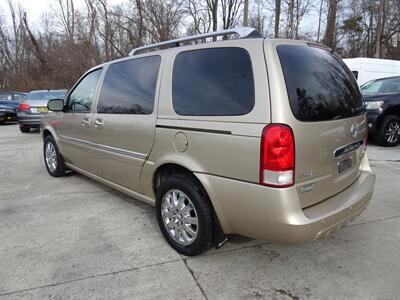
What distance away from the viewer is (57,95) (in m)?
11.2

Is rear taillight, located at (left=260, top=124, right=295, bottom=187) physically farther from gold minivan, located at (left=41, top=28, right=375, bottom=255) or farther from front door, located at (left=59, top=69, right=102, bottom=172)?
front door, located at (left=59, top=69, right=102, bottom=172)

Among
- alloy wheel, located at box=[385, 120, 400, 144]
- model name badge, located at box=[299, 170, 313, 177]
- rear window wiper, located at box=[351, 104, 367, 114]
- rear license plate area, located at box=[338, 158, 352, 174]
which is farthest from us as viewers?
alloy wheel, located at box=[385, 120, 400, 144]

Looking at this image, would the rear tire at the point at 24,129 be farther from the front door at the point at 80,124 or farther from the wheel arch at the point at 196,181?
the wheel arch at the point at 196,181

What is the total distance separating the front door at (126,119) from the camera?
3193 mm

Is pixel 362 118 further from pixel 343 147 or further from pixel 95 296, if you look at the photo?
pixel 95 296

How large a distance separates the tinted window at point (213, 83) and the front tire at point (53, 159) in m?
3.21

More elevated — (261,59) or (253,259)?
(261,59)

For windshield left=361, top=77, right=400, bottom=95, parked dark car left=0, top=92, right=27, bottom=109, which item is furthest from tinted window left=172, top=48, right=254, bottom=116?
parked dark car left=0, top=92, right=27, bottom=109

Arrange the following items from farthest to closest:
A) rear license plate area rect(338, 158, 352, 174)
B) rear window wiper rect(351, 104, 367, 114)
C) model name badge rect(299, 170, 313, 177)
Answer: rear window wiper rect(351, 104, 367, 114)
rear license plate area rect(338, 158, 352, 174)
model name badge rect(299, 170, 313, 177)

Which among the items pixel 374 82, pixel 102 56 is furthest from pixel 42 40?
pixel 374 82

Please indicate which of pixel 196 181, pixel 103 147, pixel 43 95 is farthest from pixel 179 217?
pixel 43 95

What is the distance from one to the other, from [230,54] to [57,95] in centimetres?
1010

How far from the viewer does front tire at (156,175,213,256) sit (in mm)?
2705

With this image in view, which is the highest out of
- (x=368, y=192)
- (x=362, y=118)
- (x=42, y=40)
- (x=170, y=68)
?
(x=42, y=40)
